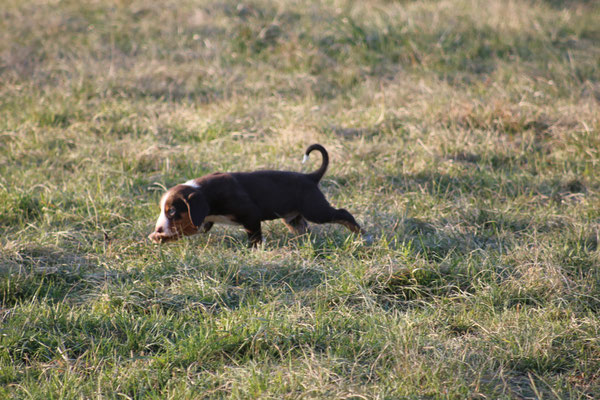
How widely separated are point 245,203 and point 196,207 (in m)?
0.39

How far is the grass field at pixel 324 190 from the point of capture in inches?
130

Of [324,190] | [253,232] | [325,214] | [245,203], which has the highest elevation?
[245,203]

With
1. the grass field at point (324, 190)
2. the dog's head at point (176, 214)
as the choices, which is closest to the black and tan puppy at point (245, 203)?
the dog's head at point (176, 214)

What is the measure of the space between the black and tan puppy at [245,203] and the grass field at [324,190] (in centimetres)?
19

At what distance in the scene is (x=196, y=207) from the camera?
440 centimetres

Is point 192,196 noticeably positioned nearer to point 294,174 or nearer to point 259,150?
point 294,174

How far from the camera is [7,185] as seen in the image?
564cm

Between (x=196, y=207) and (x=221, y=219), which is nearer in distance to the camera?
(x=196, y=207)

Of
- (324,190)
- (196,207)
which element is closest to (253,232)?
(196,207)

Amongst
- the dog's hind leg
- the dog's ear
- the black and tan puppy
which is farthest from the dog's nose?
the dog's hind leg

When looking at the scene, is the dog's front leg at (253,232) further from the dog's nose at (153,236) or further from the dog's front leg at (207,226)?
the dog's nose at (153,236)

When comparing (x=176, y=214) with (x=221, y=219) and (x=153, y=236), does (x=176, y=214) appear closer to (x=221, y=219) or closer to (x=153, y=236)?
(x=153, y=236)

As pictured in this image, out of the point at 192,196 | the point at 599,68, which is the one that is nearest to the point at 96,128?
the point at 192,196

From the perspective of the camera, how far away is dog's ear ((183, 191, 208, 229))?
4352 mm
